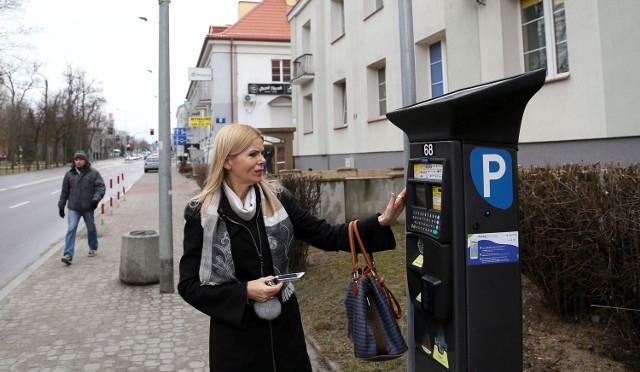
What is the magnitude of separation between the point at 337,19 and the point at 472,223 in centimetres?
1684

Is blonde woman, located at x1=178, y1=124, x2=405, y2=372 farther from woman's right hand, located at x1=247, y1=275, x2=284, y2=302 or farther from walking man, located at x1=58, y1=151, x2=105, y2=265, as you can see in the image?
walking man, located at x1=58, y1=151, x2=105, y2=265

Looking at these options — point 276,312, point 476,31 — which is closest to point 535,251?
point 276,312

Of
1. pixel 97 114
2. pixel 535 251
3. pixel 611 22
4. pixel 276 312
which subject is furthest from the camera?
pixel 97 114

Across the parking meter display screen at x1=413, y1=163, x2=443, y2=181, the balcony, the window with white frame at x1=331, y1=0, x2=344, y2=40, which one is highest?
the window with white frame at x1=331, y1=0, x2=344, y2=40

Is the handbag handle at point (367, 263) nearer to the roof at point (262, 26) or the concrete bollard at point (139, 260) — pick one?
the concrete bollard at point (139, 260)

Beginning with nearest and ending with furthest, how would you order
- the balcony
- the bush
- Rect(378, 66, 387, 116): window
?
the bush → Rect(378, 66, 387, 116): window → the balcony

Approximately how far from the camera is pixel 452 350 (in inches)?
84.6

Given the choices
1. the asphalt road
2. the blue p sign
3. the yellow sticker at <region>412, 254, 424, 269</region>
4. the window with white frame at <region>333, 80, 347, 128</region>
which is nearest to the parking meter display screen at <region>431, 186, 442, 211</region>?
the blue p sign

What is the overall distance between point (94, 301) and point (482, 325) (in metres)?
5.33

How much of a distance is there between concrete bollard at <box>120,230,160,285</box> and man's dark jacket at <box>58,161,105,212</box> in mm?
2166

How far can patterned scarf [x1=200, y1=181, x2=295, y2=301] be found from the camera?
210 centimetres

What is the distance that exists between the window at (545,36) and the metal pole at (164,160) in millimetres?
6128

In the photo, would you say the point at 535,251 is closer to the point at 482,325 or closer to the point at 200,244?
the point at 482,325

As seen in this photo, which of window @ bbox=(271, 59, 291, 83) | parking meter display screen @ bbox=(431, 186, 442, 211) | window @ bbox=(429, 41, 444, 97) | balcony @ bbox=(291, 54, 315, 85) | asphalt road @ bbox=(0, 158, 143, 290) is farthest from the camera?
window @ bbox=(271, 59, 291, 83)
